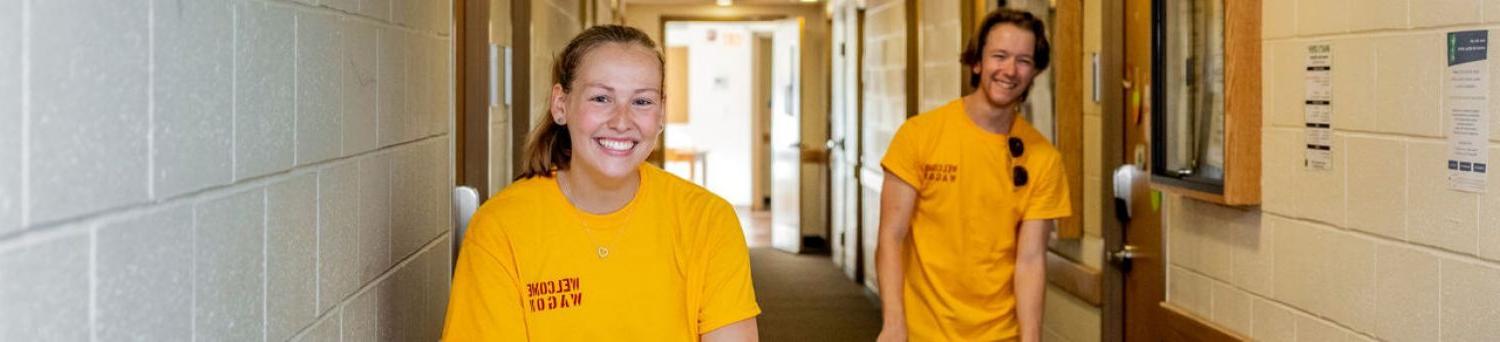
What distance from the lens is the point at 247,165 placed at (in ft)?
5.21

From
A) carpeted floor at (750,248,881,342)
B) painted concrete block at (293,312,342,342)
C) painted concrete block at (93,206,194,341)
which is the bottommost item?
carpeted floor at (750,248,881,342)

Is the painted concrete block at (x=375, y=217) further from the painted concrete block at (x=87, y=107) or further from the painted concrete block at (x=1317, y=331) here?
the painted concrete block at (x=1317, y=331)

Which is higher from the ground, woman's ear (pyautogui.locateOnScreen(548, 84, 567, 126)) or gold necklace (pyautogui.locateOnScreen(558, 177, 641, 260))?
woman's ear (pyautogui.locateOnScreen(548, 84, 567, 126))

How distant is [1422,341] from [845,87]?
7794 mm

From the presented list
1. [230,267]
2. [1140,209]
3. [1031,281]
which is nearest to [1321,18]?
[1031,281]

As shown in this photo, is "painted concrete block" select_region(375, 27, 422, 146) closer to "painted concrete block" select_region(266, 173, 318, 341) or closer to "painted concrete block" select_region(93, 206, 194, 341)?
"painted concrete block" select_region(266, 173, 318, 341)

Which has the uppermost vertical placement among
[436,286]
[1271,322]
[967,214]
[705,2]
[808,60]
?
[705,2]

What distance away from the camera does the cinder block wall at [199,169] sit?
1.10 m

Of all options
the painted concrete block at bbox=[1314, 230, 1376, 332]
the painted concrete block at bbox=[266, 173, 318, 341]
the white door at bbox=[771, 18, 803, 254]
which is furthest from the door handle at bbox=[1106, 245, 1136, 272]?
the white door at bbox=[771, 18, 803, 254]

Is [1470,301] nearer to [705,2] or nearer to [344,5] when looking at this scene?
[344,5]

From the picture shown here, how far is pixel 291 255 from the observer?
179cm

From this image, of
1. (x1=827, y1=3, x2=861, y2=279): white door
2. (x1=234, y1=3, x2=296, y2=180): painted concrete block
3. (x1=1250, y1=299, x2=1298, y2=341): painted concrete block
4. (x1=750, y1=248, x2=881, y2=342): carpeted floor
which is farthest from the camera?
(x1=827, y1=3, x2=861, y2=279): white door

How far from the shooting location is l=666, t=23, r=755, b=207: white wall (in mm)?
18031

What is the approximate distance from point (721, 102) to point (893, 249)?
14745mm
